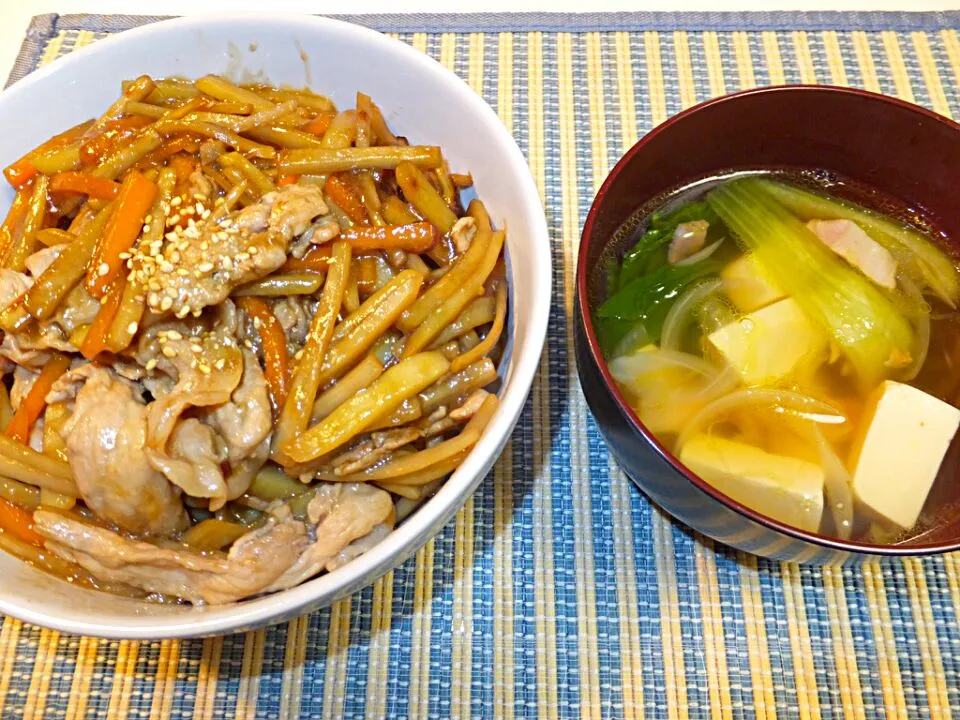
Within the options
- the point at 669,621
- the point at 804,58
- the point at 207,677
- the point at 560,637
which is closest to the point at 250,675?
the point at 207,677

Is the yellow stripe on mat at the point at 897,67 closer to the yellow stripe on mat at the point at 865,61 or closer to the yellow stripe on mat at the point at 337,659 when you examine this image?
the yellow stripe on mat at the point at 865,61

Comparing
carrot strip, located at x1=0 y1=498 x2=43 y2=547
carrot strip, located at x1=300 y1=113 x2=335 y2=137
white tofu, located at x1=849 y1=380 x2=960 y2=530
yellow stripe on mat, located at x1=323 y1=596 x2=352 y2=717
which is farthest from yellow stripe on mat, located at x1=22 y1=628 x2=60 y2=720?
white tofu, located at x1=849 y1=380 x2=960 y2=530

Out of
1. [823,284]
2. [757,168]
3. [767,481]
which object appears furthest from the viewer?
[757,168]

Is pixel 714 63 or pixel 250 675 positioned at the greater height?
pixel 714 63

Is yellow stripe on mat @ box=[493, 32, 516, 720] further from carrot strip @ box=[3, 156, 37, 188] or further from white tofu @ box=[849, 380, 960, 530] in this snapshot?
carrot strip @ box=[3, 156, 37, 188]

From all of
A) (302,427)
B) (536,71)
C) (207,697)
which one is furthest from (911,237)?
(207,697)

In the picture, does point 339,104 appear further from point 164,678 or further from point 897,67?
point 897,67
